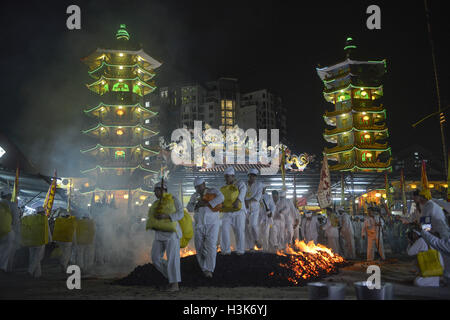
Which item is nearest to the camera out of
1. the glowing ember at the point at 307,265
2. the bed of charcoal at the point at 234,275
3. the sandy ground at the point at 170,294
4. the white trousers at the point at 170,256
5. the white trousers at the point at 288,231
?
the sandy ground at the point at 170,294

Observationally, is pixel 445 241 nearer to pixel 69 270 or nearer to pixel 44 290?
pixel 44 290

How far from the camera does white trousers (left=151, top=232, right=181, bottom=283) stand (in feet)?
21.2

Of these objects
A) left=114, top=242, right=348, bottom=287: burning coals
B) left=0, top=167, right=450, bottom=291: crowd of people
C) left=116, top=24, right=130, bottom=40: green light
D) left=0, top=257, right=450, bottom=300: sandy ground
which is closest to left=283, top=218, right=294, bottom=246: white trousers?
left=0, top=167, right=450, bottom=291: crowd of people

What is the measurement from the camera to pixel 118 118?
42.6 meters

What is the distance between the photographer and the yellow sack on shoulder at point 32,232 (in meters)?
9.16

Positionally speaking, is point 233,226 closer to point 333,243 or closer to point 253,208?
point 253,208

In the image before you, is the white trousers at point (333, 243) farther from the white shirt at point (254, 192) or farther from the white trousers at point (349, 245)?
the white shirt at point (254, 192)

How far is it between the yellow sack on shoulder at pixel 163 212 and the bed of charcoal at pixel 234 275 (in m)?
1.31

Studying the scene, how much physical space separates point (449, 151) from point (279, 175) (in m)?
12.1

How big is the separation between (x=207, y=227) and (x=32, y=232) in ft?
16.2

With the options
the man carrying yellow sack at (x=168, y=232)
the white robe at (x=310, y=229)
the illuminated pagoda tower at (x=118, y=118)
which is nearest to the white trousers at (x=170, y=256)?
→ the man carrying yellow sack at (x=168, y=232)

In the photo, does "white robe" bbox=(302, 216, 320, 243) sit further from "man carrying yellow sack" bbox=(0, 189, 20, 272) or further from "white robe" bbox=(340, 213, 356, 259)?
"man carrying yellow sack" bbox=(0, 189, 20, 272)

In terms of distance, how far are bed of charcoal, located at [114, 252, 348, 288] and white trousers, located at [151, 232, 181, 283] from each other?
1.89 ft
